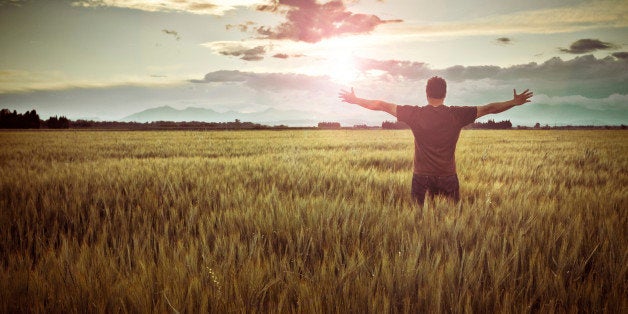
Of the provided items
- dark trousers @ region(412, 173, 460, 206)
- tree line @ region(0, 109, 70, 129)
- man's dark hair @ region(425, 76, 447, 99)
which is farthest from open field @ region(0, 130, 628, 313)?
tree line @ region(0, 109, 70, 129)

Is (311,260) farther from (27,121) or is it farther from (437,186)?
(27,121)

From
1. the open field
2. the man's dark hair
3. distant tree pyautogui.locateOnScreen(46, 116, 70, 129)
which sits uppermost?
distant tree pyautogui.locateOnScreen(46, 116, 70, 129)

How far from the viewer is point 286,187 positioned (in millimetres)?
5703

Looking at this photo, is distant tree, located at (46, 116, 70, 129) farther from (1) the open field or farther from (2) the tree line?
(1) the open field

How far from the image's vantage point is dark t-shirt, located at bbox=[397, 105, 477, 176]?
14.4 feet

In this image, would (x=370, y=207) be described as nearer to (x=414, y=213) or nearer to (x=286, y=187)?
(x=414, y=213)

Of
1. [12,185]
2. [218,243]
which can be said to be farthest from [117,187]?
[218,243]

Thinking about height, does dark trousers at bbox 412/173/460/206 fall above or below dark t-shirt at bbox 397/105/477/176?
below

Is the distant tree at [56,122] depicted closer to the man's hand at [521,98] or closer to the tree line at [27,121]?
the tree line at [27,121]

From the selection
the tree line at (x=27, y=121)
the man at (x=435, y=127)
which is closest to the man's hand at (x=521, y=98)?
the man at (x=435, y=127)

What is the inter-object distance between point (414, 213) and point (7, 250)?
3288 mm

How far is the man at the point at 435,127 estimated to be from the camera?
14.4ft

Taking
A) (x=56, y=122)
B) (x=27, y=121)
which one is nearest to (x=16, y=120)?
(x=27, y=121)

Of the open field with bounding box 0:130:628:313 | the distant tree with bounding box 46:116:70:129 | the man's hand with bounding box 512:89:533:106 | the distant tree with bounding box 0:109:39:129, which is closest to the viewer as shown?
the open field with bounding box 0:130:628:313
